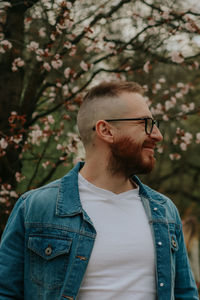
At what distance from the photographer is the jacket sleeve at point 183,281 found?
7.99ft

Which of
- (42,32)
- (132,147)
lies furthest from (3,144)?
(132,147)

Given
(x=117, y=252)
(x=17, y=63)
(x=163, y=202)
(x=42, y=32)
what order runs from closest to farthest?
(x=117, y=252)
(x=163, y=202)
(x=17, y=63)
(x=42, y=32)

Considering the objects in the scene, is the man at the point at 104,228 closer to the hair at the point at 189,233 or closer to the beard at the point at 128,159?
the beard at the point at 128,159

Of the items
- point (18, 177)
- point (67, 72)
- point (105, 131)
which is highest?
point (105, 131)

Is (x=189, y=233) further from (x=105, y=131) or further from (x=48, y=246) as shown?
(x=48, y=246)

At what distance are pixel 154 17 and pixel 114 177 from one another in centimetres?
387

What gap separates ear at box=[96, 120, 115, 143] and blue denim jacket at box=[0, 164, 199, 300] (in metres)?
0.32

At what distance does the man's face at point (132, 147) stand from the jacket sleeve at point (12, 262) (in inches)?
25.4

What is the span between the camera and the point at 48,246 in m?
2.27

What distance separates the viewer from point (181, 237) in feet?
8.50

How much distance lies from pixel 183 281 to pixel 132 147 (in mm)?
840

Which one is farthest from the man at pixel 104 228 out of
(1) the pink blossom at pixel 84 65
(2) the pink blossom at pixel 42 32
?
(2) the pink blossom at pixel 42 32

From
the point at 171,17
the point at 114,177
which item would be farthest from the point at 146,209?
the point at 171,17

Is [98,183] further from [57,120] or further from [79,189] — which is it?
[57,120]
